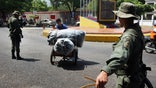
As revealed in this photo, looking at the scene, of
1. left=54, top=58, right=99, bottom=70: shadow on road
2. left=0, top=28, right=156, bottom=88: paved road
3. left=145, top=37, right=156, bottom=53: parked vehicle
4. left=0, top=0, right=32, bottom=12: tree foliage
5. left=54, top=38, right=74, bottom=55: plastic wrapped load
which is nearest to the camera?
left=0, top=28, right=156, bottom=88: paved road

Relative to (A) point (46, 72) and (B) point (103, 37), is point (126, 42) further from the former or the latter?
(B) point (103, 37)

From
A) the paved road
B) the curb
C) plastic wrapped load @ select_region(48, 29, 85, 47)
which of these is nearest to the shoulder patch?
the paved road

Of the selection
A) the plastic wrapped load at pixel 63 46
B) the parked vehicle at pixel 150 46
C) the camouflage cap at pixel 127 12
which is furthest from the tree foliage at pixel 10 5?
the camouflage cap at pixel 127 12

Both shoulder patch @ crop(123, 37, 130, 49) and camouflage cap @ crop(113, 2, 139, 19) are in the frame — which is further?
camouflage cap @ crop(113, 2, 139, 19)

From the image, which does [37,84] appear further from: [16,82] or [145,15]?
[145,15]

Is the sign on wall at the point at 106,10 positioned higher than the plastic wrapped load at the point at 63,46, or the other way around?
the sign on wall at the point at 106,10

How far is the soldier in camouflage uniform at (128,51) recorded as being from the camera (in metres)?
3.47

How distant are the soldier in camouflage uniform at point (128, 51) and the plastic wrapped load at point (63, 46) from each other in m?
6.42

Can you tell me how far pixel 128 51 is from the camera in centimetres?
350

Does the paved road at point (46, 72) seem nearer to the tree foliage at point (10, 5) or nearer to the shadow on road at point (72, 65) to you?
the shadow on road at point (72, 65)

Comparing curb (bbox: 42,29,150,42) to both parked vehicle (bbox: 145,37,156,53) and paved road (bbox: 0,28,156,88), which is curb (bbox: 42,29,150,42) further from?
paved road (bbox: 0,28,156,88)

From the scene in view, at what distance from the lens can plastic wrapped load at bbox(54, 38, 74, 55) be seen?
33.6 feet

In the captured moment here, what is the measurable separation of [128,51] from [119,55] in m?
0.13

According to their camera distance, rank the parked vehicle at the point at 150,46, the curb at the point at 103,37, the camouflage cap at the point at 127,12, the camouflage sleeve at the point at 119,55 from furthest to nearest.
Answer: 1. the curb at the point at 103,37
2. the parked vehicle at the point at 150,46
3. the camouflage cap at the point at 127,12
4. the camouflage sleeve at the point at 119,55
